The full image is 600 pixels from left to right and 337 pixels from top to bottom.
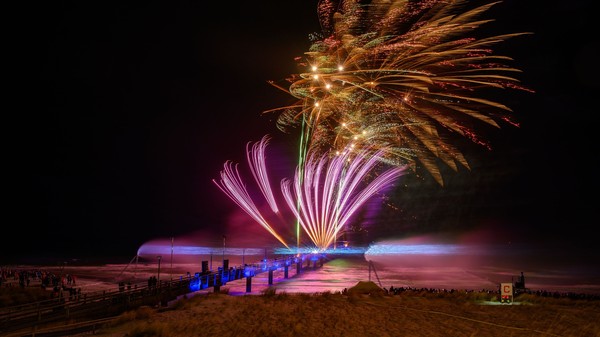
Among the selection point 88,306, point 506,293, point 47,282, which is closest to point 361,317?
point 506,293

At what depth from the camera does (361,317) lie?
19562 millimetres

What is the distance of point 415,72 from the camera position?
925 inches

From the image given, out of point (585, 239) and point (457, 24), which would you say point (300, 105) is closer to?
point (457, 24)

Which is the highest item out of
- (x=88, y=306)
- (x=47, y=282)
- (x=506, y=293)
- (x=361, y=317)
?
(x=88, y=306)

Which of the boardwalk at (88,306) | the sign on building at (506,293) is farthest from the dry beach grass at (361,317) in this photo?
the boardwalk at (88,306)

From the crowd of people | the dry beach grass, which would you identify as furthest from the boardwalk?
the crowd of people

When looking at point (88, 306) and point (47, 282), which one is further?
point (47, 282)

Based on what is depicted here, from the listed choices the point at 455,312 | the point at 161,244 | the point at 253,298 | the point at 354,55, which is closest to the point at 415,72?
the point at 354,55

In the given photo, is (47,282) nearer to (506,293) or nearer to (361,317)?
(361,317)

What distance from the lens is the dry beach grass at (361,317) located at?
16.7m

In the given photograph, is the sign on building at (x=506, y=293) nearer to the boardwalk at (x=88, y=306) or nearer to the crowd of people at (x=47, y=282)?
the boardwalk at (x=88, y=306)

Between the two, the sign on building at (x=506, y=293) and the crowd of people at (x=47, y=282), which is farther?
the crowd of people at (x=47, y=282)

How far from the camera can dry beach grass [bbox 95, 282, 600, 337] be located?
16734mm

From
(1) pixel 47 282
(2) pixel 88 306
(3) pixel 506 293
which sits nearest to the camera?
(2) pixel 88 306
